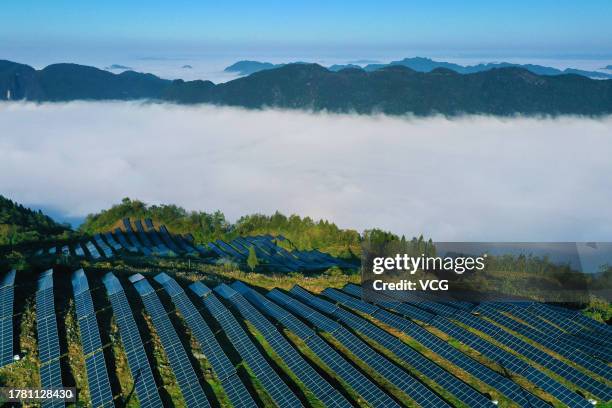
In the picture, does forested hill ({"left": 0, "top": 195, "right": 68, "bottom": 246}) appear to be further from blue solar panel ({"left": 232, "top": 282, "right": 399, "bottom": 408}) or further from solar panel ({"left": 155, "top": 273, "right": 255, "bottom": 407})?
blue solar panel ({"left": 232, "top": 282, "right": 399, "bottom": 408})

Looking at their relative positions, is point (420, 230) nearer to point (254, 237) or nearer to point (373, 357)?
point (254, 237)

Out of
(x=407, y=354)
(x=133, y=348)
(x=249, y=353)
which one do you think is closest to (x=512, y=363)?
(x=407, y=354)

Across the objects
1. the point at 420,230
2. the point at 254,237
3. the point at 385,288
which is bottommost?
the point at 420,230

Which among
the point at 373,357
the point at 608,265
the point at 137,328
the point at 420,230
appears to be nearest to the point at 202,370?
the point at 137,328

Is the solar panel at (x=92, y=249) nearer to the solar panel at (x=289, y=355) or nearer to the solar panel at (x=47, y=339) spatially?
the solar panel at (x=47, y=339)

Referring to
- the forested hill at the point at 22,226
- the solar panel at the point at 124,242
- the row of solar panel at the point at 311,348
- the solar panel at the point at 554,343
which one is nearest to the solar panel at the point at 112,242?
the solar panel at the point at 124,242
